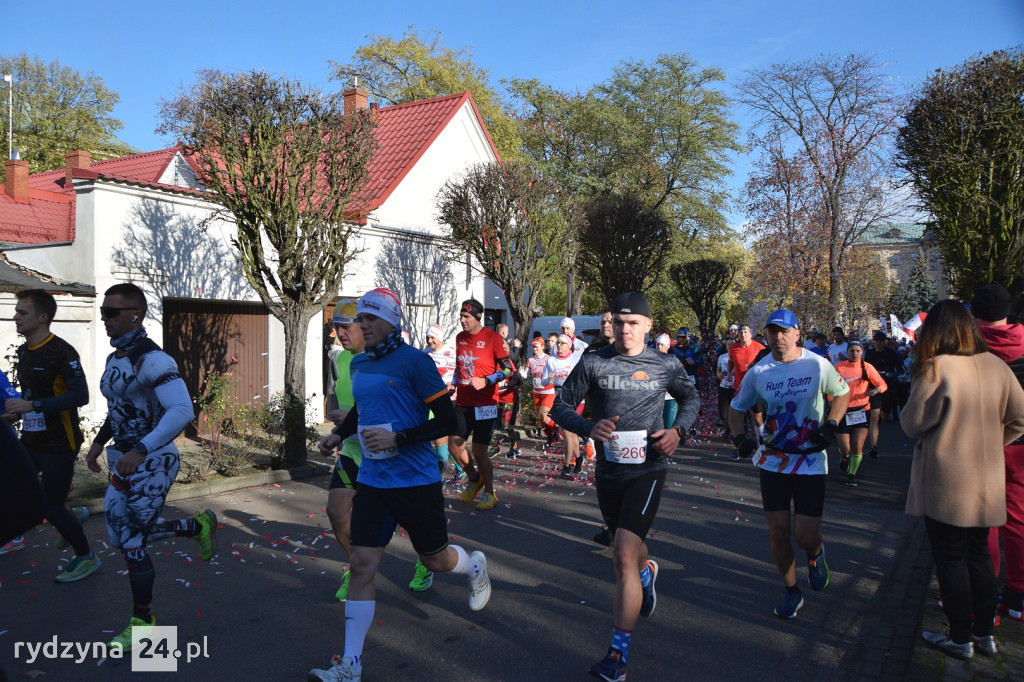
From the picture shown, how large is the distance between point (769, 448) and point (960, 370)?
124 centimetres

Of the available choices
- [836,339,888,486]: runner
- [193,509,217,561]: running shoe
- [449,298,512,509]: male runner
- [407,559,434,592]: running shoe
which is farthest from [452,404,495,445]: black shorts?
[836,339,888,486]: runner

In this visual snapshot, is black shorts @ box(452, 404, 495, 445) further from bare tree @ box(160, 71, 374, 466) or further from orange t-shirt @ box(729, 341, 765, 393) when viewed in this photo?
orange t-shirt @ box(729, 341, 765, 393)

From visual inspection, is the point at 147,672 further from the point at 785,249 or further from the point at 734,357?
the point at 785,249

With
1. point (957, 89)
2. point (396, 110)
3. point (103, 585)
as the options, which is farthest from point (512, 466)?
point (396, 110)

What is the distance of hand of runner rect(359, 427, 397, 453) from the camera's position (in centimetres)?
372

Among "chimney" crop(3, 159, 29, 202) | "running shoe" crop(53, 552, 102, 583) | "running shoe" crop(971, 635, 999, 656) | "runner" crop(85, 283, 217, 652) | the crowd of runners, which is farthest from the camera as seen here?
"chimney" crop(3, 159, 29, 202)

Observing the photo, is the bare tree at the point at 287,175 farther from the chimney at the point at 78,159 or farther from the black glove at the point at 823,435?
the chimney at the point at 78,159

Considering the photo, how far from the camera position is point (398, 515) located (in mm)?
3904

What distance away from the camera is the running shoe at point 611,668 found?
3.60 metres

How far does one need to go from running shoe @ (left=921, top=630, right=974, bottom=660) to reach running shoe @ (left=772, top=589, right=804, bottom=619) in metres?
0.73

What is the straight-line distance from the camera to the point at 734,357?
37.7 ft

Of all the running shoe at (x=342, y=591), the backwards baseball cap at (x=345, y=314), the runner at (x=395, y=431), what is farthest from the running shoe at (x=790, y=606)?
the backwards baseball cap at (x=345, y=314)

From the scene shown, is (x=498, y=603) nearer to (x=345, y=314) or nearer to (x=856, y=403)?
(x=345, y=314)

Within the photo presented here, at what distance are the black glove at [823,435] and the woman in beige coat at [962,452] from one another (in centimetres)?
62
